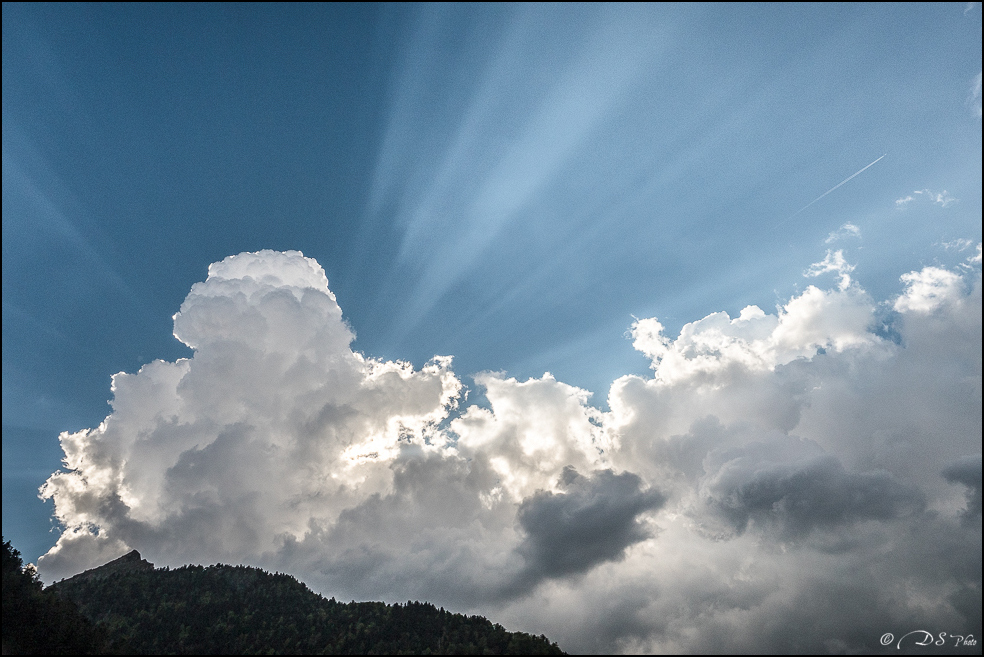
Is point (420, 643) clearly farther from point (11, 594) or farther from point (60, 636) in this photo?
point (11, 594)

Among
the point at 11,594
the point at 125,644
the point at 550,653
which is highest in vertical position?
the point at 11,594

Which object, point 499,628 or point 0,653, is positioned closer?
point 0,653

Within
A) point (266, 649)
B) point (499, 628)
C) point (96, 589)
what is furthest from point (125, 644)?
point (499, 628)

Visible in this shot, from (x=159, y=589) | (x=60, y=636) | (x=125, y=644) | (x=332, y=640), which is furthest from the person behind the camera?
(x=159, y=589)

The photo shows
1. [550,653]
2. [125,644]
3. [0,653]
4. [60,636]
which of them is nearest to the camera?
[0,653]

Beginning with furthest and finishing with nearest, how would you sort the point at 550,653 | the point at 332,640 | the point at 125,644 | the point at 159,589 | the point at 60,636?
the point at 159,589 < the point at 332,640 < the point at 550,653 < the point at 125,644 < the point at 60,636

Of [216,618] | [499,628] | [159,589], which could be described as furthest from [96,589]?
[499,628]

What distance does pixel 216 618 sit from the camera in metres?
186

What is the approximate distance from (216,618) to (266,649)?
33955 mm

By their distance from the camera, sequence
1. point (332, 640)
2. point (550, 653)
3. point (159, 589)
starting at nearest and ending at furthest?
point (550, 653), point (332, 640), point (159, 589)

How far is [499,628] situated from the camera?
182 m

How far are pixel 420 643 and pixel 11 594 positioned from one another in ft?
432

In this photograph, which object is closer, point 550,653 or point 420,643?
point 550,653

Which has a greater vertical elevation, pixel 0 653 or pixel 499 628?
pixel 0 653
